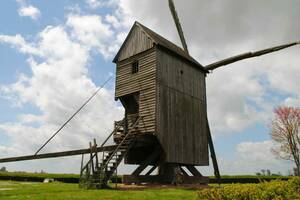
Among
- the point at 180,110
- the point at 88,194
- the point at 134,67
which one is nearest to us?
the point at 88,194

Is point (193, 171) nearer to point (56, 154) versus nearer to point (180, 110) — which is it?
point (180, 110)

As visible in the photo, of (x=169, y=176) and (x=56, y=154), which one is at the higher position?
(x=56, y=154)

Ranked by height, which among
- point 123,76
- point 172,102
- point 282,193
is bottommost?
point 282,193

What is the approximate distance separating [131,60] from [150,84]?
2908mm

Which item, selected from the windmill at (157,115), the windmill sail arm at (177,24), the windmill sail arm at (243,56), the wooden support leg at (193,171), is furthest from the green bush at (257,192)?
the windmill sail arm at (177,24)

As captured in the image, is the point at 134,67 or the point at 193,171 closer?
the point at 134,67

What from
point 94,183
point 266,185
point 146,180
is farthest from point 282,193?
point 146,180

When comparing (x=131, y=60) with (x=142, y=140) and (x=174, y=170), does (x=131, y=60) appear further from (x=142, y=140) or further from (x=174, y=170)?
(x=174, y=170)

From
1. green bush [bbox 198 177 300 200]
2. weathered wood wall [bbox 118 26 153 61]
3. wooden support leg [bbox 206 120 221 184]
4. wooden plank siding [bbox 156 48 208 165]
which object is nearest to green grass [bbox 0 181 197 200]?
green bush [bbox 198 177 300 200]

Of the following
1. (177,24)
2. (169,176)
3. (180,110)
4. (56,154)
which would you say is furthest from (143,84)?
(177,24)

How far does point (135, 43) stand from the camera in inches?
864

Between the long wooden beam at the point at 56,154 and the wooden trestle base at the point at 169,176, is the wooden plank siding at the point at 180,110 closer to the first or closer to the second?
the wooden trestle base at the point at 169,176

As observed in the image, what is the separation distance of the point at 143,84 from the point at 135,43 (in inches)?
128

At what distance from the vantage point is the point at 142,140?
771 inches
